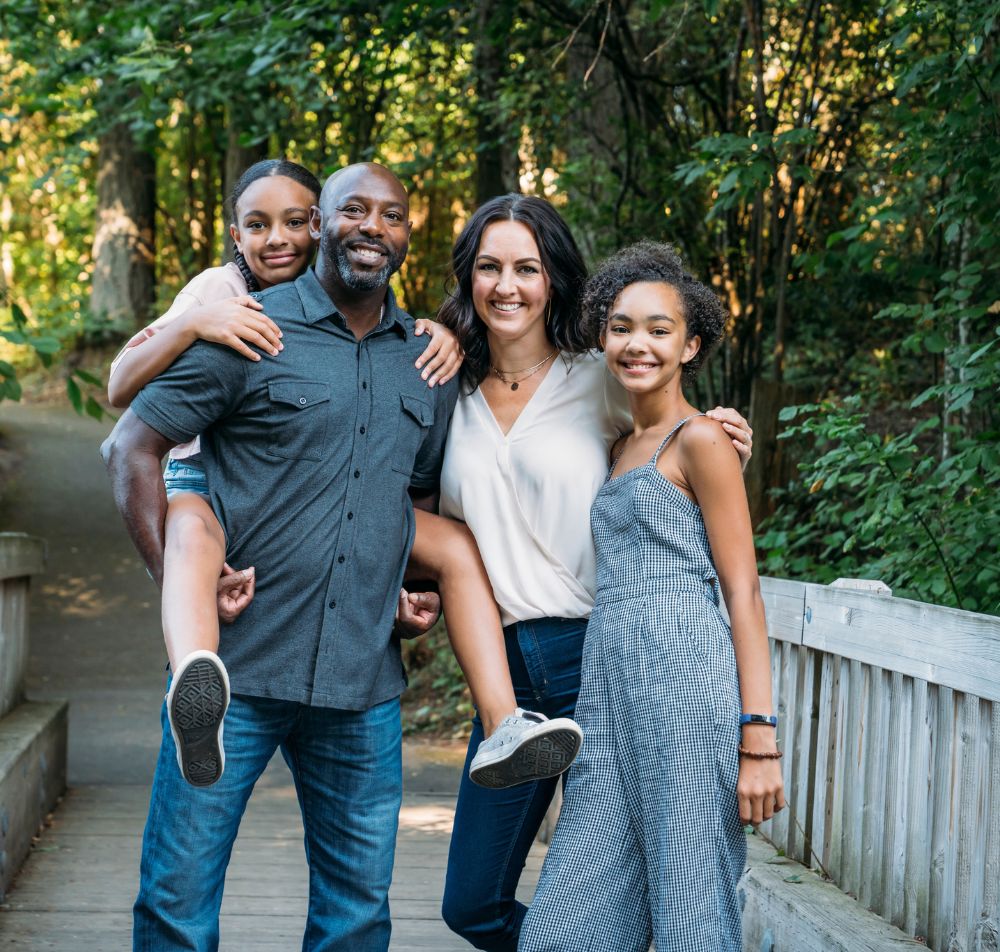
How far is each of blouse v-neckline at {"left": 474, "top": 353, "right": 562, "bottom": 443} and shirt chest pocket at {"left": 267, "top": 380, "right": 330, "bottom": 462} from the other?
46 centimetres

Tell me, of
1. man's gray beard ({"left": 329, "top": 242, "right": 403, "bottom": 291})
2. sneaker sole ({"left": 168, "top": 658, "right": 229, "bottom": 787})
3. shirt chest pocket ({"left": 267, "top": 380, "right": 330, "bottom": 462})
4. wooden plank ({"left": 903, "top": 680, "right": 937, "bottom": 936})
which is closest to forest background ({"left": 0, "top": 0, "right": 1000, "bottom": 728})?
wooden plank ({"left": 903, "top": 680, "right": 937, "bottom": 936})

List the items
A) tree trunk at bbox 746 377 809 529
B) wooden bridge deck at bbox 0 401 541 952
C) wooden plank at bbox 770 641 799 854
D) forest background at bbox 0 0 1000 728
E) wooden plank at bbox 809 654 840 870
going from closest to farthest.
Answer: wooden plank at bbox 809 654 840 870, wooden plank at bbox 770 641 799 854, wooden bridge deck at bbox 0 401 541 952, forest background at bbox 0 0 1000 728, tree trunk at bbox 746 377 809 529

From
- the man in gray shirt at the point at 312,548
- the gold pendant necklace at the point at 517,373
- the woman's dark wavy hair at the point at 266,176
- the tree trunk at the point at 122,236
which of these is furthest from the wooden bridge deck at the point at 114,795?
the tree trunk at the point at 122,236

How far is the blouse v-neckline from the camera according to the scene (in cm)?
305

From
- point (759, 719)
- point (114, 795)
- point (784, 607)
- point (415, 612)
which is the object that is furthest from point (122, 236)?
point (759, 719)

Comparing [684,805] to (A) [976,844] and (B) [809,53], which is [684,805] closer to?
(A) [976,844]

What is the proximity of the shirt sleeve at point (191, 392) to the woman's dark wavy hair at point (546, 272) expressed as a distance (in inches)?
26.4

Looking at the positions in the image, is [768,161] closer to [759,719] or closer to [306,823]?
[759,719]

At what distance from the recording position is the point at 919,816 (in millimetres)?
3088

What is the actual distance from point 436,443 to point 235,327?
0.59 meters

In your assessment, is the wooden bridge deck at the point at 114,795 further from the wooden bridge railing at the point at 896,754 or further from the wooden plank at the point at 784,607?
the wooden plank at the point at 784,607

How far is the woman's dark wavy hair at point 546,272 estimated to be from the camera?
10.2ft

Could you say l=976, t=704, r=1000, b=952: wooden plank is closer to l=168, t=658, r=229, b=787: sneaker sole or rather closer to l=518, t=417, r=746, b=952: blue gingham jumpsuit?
l=518, t=417, r=746, b=952: blue gingham jumpsuit

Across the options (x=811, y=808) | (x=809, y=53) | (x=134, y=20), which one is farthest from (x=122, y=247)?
(x=811, y=808)
